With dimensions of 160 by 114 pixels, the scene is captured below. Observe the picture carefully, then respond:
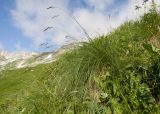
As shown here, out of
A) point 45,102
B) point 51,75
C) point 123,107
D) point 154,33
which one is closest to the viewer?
point 123,107

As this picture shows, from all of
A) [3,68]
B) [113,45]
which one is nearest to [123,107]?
[113,45]

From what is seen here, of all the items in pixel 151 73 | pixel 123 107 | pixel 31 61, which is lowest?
pixel 123 107

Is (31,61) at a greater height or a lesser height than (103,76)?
greater

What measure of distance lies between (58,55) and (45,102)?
2802mm

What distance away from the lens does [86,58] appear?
827 centimetres

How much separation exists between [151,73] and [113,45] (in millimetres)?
1730

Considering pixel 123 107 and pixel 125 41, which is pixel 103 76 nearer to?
pixel 123 107

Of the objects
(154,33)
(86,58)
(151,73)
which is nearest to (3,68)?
(86,58)

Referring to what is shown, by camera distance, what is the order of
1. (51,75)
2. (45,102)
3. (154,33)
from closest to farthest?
(45,102) → (154,33) → (51,75)

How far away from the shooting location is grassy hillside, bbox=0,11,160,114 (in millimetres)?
6922

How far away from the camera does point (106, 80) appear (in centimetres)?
763

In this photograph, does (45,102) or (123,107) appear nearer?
(123,107)

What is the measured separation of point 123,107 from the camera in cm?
688

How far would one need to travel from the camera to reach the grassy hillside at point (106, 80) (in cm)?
692
